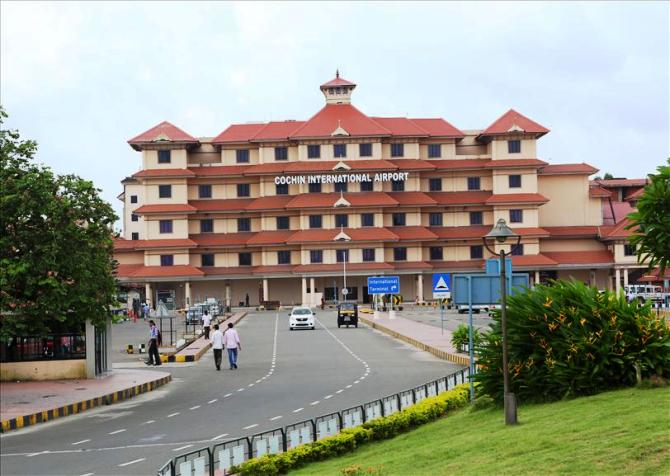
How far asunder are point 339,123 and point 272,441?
75288mm

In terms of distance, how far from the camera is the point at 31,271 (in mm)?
24922

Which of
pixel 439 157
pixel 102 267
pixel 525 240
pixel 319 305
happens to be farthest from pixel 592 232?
pixel 102 267

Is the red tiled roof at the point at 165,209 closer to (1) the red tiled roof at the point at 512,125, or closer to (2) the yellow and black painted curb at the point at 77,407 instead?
(1) the red tiled roof at the point at 512,125

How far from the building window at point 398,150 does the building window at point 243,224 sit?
15.1 meters

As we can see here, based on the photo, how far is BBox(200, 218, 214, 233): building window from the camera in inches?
3504

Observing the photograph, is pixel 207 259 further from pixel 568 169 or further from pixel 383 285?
pixel 568 169

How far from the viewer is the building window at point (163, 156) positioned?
8844 cm

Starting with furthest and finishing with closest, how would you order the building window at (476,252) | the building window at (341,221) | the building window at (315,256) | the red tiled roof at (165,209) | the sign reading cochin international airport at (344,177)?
1. the building window at (476,252)
2. the sign reading cochin international airport at (344,177)
3. the red tiled roof at (165,209)
4. the building window at (341,221)
5. the building window at (315,256)

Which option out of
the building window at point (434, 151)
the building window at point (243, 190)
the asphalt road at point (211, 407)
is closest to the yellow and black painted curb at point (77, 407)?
the asphalt road at point (211, 407)

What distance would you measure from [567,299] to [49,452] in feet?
31.5

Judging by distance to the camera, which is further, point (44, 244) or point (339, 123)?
point (339, 123)

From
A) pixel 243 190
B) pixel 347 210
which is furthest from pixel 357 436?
pixel 243 190

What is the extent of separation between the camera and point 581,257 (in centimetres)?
8731

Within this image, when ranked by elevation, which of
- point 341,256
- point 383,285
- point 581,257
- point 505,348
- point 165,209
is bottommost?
point 505,348
